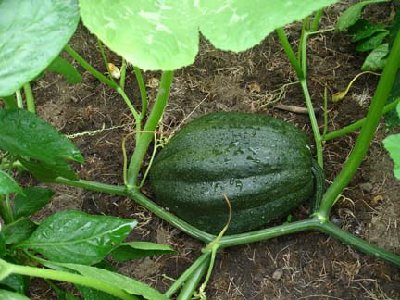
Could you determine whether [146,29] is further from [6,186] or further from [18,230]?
[18,230]

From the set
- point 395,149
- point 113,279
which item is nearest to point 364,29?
point 395,149

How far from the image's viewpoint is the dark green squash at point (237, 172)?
5.16 ft

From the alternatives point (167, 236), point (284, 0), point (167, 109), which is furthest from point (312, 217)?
point (284, 0)

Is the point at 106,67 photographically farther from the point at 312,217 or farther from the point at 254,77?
the point at 312,217

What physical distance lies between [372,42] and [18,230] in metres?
1.12

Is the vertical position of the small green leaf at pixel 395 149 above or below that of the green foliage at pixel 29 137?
below

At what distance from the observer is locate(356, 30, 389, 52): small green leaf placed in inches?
70.5

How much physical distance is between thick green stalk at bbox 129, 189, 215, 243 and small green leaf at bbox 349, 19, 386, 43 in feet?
2.38

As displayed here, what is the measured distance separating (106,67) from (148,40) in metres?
1.04

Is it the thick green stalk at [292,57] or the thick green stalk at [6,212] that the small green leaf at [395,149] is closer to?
the thick green stalk at [292,57]

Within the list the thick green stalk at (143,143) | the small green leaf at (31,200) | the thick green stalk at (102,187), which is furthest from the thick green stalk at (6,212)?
the thick green stalk at (143,143)

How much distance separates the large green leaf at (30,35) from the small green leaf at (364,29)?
1.06 metres

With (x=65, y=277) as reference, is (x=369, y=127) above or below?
below

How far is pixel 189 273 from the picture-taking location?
158cm
